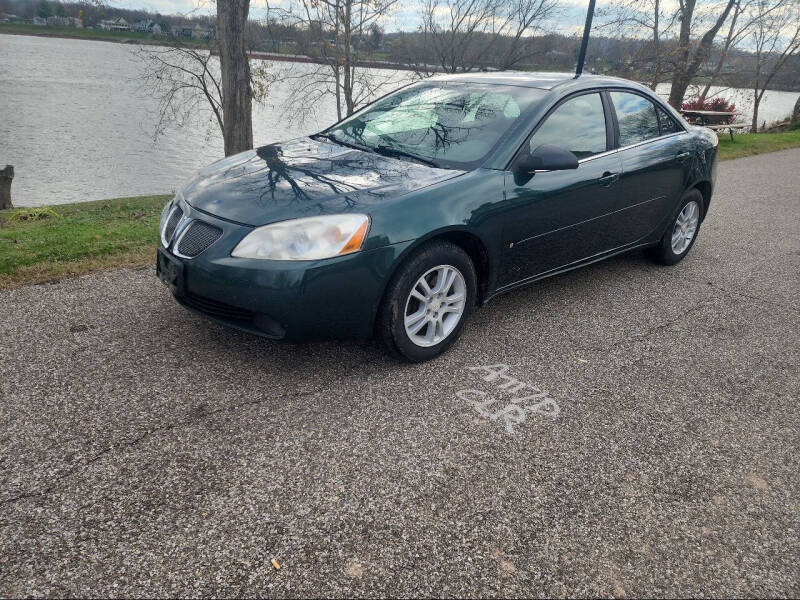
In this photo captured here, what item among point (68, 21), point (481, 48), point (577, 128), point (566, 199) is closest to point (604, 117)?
point (577, 128)

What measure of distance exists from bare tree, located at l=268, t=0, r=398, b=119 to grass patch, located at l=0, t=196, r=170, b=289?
8.17 m

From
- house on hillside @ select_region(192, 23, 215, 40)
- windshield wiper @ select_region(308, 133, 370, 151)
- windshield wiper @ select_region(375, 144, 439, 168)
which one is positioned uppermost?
house on hillside @ select_region(192, 23, 215, 40)

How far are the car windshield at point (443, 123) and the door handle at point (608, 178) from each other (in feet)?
2.41

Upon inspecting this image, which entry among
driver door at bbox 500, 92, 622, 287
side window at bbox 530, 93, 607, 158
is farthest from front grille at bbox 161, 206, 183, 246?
side window at bbox 530, 93, 607, 158

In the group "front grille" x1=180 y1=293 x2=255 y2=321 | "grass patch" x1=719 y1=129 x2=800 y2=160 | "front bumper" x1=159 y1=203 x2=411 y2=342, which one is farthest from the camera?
"grass patch" x1=719 y1=129 x2=800 y2=160

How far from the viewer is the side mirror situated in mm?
3596

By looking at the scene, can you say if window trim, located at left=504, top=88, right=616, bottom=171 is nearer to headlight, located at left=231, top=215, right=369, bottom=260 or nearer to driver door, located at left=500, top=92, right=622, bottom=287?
driver door, located at left=500, top=92, right=622, bottom=287

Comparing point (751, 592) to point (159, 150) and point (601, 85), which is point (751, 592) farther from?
point (159, 150)

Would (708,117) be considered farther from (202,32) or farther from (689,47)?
(202,32)

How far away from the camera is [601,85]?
14.5ft

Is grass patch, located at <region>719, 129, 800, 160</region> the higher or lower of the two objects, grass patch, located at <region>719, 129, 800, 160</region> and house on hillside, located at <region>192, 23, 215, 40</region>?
the lower

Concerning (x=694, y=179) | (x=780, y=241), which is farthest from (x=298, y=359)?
(x=780, y=241)

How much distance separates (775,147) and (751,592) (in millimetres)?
17139

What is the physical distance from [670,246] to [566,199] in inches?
74.8
